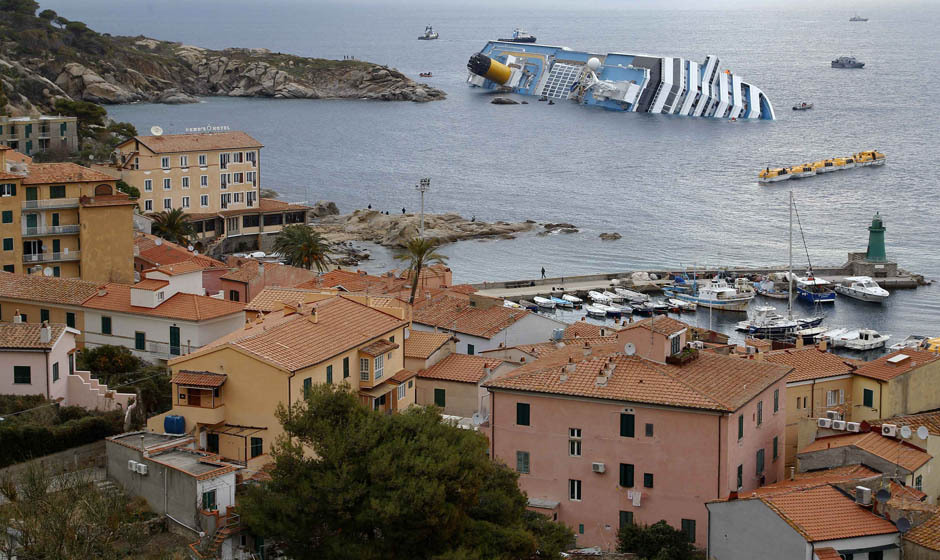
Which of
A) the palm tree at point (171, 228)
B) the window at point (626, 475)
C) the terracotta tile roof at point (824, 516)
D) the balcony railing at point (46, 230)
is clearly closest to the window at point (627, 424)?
the window at point (626, 475)

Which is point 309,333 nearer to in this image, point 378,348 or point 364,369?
point 364,369

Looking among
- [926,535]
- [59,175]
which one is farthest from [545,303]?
[926,535]

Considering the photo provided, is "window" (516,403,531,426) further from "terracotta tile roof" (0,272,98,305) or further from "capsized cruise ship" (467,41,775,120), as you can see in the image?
"capsized cruise ship" (467,41,775,120)

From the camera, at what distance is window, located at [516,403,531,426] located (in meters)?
28.6

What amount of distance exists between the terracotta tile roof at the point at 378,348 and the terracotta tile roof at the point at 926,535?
502 inches

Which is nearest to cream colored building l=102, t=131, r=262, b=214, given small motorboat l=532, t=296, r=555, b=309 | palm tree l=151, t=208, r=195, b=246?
palm tree l=151, t=208, r=195, b=246

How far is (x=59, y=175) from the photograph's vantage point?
44531 mm

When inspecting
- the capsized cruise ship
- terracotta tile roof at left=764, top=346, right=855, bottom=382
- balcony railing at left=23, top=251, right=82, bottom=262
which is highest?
the capsized cruise ship

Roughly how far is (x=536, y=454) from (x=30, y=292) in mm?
16957

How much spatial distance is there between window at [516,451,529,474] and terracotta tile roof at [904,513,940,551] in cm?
859

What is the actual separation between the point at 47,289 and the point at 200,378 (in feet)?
38.7

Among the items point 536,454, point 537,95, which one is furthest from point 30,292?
point 537,95

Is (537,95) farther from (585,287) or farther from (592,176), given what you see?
(585,287)

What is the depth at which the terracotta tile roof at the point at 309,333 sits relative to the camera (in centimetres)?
2798
